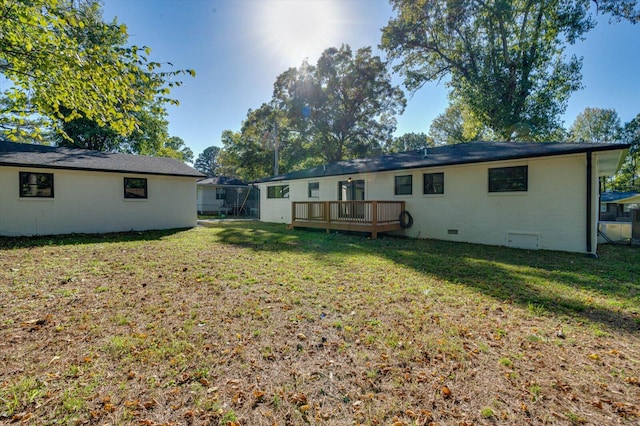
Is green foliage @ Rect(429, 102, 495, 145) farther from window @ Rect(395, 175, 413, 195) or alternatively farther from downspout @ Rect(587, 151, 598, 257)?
downspout @ Rect(587, 151, 598, 257)

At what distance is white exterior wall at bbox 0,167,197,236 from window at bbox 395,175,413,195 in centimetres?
1031

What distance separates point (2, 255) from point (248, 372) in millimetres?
8557

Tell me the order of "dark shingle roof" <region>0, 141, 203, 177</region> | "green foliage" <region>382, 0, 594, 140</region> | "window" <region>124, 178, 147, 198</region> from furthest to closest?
1. "green foliage" <region>382, 0, 594, 140</region>
2. "window" <region>124, 178, 147, 198</region>
3. "dark shingle roof" <region>0, 141, 203, 177</region>

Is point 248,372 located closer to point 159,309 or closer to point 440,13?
point 159,309

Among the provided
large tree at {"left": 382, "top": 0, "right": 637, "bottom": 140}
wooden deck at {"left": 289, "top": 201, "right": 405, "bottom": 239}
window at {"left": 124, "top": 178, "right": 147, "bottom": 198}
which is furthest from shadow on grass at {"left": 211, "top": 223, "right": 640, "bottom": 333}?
large tree at {"left": 382, "top": 0, "right": 637, "bottom": 140}

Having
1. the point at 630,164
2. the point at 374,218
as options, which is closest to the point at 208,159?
the point at 374,218

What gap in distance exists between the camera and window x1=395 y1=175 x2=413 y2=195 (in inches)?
462

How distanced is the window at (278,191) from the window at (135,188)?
7.31m

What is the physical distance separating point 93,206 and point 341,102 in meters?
21.9

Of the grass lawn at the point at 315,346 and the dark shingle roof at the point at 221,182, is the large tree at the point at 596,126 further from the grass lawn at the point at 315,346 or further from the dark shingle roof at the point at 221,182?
the grass lawn at the point at 315,346

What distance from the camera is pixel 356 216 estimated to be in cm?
1144

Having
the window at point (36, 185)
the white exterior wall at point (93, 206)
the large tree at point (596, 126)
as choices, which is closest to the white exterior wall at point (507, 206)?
the white exterior wall at point (93, 206)

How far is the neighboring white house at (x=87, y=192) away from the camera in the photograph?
33.6ft

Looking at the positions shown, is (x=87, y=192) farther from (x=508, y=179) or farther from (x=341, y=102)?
(x=341, y=102)
